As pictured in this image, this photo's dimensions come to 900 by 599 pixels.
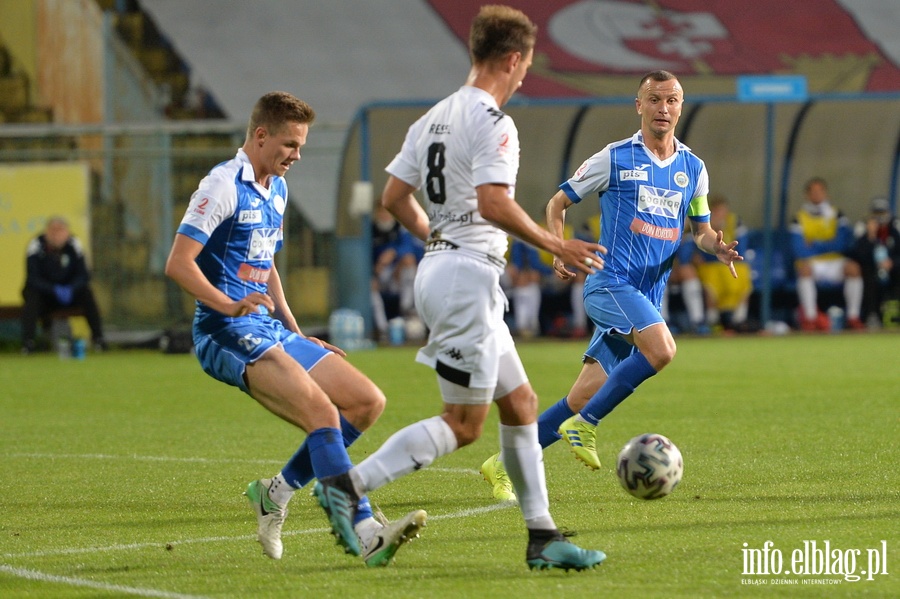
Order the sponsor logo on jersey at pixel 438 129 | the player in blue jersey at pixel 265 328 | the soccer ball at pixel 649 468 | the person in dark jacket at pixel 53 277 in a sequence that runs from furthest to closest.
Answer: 1. the person in dark jacket at pixel 53 277
2. the soccer ball at pixel 649 468
3. the player in blue jersey at pixel 265 328
4. the sponsor logo on jersey at pixel 438 129

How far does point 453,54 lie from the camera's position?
3155 cm

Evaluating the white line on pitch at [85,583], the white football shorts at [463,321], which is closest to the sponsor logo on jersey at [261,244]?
the white football shorts at [463,321]

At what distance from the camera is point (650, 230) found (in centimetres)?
753

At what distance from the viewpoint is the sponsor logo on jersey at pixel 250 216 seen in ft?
18.4

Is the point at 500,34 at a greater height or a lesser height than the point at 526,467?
greater

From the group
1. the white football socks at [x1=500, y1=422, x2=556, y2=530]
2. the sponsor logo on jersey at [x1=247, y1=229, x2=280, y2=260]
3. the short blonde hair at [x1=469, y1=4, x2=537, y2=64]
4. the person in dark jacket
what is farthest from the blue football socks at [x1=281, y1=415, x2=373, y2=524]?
the person in dark jacket

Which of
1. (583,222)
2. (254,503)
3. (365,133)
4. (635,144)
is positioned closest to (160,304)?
(365,133)

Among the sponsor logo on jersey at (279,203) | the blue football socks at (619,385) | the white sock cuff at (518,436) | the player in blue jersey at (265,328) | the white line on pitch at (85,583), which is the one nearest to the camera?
the white line on pitch at (85,583)

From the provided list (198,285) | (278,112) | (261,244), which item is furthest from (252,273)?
(278,112)

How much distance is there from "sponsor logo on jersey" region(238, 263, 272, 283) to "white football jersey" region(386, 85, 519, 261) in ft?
→ 2.99

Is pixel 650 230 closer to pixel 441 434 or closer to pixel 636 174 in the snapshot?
pixel 636 174

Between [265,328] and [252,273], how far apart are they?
0.84ft

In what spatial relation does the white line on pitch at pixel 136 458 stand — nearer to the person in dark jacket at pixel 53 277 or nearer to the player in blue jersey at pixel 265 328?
the player in blue jersey at pixel 265 328

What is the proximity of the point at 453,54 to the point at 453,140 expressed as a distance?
88.9ft
